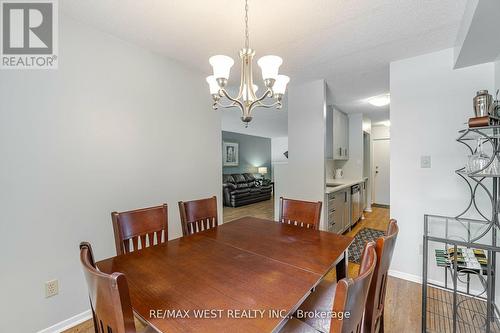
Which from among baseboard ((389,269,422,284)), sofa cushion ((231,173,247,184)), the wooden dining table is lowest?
baseboard ((389,269,422,284))

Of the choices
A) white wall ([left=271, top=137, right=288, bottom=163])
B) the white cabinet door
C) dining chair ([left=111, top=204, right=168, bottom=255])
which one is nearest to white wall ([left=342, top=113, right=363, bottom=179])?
the white cabinet door

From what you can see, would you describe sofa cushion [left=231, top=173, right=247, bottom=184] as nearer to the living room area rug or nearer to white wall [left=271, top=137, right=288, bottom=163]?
white wall [left=271, top=137, right=288, bottom=163]

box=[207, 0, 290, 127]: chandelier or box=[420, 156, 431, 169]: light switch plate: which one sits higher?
box=[207, 0, 290, 127]: chandelier

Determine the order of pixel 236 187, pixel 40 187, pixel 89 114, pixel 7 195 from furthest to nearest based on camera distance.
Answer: pixel 236 187, pixel 89 114, pixel 40 187, pixel 7 195

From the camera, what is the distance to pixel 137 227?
1492mm

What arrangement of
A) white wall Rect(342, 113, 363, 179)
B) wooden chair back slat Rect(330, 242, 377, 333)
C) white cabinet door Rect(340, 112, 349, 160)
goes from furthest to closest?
white wall Rect(342, 113, 363, 179) → white cabinet door Rect(340, 112, 349, 160) → wooden chair back slat Rect(330, 242, 377, 333)

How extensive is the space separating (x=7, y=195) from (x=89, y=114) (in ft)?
2.46

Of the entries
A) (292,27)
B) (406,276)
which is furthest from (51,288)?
(406,276)

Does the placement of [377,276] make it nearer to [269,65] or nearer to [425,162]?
[269,65]

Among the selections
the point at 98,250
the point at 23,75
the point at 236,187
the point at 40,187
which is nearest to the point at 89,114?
the point at 23,75

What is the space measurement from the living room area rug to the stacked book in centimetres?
109

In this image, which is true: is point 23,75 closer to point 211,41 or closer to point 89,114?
point 89,114

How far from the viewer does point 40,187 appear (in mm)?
1562

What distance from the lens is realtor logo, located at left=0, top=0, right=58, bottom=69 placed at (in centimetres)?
148
